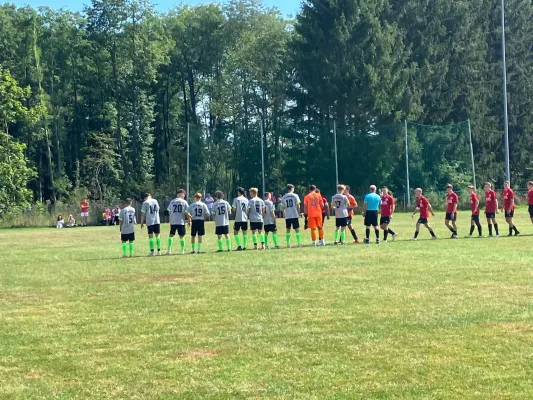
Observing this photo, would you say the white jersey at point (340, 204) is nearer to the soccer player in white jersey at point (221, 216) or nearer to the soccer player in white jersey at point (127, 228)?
the soccer player in white jersey at point (221, 216)

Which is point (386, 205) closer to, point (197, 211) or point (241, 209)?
point (241, 209)

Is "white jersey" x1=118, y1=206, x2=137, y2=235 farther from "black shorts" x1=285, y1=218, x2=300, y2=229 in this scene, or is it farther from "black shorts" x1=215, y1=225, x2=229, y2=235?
"black shorts" x1=285, y1=218, x2=300, y2=229

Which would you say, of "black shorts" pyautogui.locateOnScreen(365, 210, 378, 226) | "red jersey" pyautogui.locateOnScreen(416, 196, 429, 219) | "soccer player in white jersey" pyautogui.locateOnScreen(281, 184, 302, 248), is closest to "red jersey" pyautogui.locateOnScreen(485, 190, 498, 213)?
"red jersey" pyautogui.locateOnScreen(416, 196, 429, 219)

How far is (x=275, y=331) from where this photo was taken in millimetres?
10016

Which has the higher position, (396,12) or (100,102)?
(396,12)

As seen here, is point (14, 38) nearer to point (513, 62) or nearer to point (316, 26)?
point (316, 26)

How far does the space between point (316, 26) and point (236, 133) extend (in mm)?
10497

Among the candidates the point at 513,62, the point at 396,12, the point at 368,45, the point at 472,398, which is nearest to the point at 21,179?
the point at 368,45

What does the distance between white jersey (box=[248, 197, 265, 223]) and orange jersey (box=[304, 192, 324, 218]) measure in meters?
1.52

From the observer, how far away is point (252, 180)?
5897 centimetres

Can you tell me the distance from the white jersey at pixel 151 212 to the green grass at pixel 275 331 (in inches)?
204

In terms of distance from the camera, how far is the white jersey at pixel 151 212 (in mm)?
23453

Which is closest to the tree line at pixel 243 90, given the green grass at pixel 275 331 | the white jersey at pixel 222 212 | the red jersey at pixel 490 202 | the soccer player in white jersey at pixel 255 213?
the red jersey at pixel 490 202

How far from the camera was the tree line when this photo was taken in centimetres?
5969
